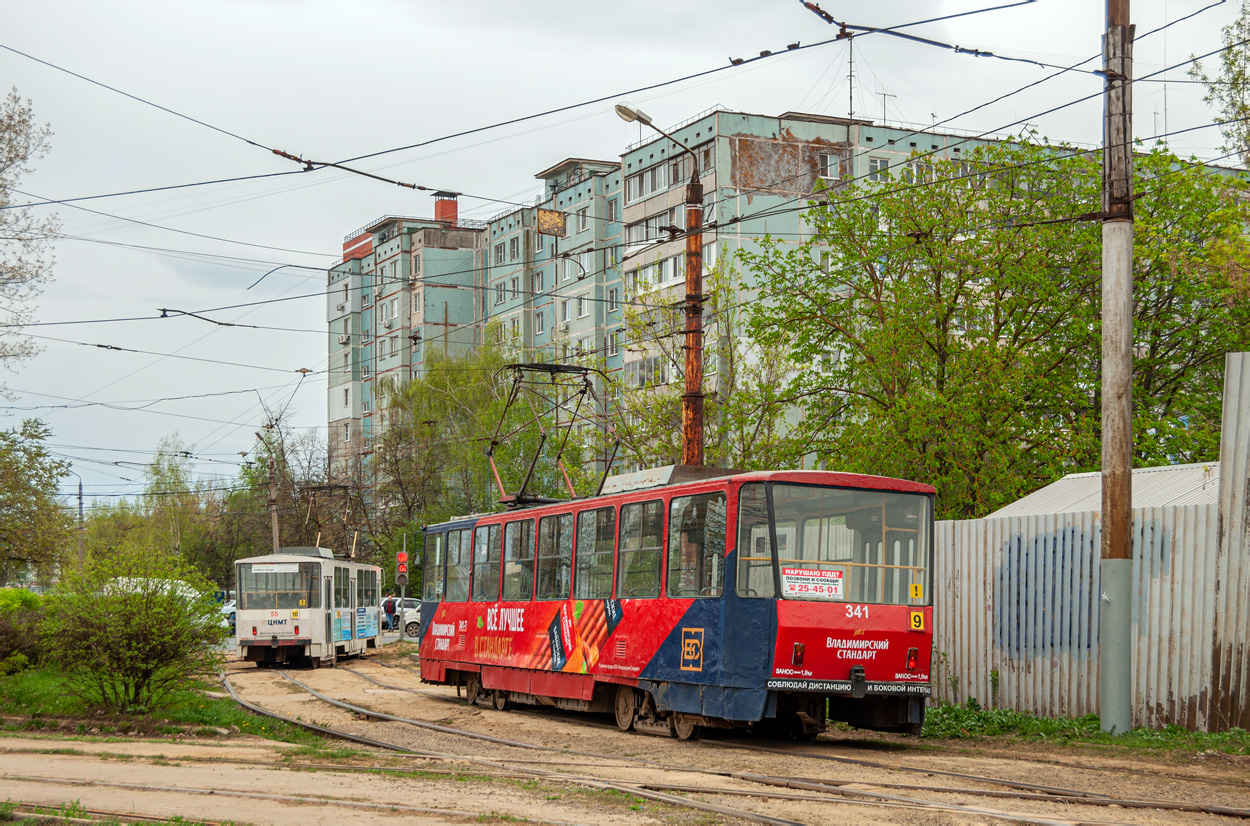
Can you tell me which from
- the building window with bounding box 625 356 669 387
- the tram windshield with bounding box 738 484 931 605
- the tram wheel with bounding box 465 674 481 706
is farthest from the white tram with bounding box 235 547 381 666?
the tram windshield with bounding box 738 484 931 605

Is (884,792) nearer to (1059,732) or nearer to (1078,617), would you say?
(1059,732)

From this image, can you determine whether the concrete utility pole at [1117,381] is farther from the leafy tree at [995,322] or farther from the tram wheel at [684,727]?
the leafy tree at [995,322]

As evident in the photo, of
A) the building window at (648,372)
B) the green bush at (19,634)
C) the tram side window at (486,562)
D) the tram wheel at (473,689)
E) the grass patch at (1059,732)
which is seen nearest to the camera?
the grass patch at (1059,732)

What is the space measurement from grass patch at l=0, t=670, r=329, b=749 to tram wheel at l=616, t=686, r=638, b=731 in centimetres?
378

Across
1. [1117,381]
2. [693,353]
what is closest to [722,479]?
[1117,381]

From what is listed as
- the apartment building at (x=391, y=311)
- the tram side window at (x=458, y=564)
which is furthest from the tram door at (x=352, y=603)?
the apartment building at (x=391, y=311)

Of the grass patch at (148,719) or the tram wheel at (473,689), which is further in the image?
the tram wheel at (473,689)

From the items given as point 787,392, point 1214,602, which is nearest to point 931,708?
point 1214,602

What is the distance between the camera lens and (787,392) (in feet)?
91.3

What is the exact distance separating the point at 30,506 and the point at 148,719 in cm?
1379

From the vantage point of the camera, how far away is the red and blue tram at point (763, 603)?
44.9 ft

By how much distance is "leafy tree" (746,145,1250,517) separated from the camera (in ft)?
77.3

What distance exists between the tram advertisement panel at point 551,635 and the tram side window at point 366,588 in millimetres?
14363

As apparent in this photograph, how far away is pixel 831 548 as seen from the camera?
1402 centimetres
